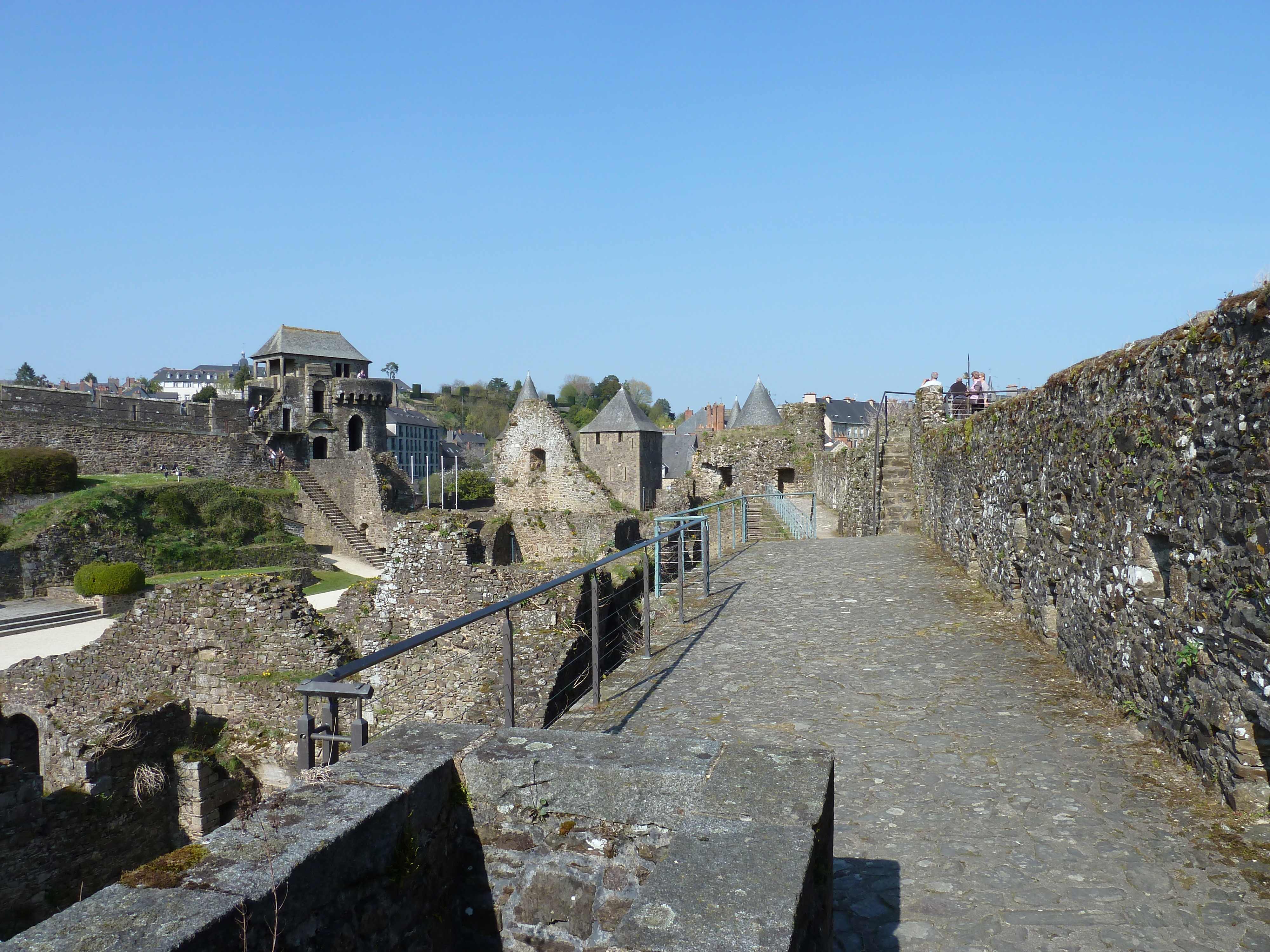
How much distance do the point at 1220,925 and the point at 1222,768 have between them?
1135 mm

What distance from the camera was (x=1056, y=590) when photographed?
711 cm

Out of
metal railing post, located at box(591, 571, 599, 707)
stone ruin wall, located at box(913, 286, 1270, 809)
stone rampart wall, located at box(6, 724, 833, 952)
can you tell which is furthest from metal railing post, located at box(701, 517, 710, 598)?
stone rampart wall, located at box(6, 724, 833, 952)

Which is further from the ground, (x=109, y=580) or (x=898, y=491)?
(x=898, y=491)

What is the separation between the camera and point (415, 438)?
9581 cm

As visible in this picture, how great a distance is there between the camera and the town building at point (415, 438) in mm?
90750

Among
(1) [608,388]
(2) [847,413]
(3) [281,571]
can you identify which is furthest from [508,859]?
(1) [608,388]

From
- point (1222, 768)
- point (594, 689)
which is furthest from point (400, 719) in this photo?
point (1222, 768)

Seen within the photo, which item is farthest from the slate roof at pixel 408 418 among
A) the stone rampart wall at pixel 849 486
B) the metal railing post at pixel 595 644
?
the metal railing post at pixel 595 644

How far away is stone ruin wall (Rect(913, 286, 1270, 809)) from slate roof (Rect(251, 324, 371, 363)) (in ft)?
153

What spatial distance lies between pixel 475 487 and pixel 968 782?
5965 cm

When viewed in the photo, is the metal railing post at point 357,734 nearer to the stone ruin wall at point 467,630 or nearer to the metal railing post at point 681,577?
the stone ruin wall at point 467,630

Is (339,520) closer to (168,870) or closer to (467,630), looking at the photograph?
(467,630)

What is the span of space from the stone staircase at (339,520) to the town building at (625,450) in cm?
1143

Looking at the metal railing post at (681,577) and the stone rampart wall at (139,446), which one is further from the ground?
the stone rampart wall at (139,446)
